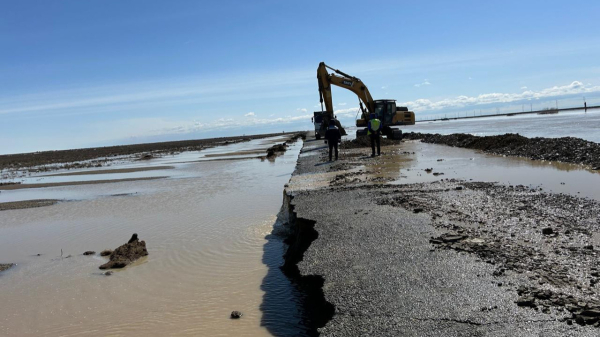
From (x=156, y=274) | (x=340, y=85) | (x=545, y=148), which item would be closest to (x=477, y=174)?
(x=545, y=148)

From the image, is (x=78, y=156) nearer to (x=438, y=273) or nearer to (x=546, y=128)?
(x=546, y=128)

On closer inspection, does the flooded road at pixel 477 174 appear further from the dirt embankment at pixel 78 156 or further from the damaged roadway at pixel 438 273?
the dirt embankment at pixel 78 156

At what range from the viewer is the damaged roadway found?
344cm

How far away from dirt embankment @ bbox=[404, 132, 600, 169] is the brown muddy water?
833cm

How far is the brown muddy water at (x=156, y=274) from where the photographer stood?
17.0 feet

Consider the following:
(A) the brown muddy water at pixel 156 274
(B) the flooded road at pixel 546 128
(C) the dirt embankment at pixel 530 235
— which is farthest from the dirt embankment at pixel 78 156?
(C) the dirt embankment at pixel 530 235

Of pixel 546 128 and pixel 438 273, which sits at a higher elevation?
pixel 546 128

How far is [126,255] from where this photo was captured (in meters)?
7.80

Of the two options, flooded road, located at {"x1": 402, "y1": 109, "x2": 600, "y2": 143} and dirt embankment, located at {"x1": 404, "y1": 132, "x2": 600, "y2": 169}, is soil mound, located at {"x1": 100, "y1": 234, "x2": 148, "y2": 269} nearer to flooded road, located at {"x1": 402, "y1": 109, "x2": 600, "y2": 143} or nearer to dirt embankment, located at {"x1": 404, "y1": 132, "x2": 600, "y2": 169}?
dirt embankment, located at {"x1": 404, "y1": 132, "x2": 600, "y2": 169}

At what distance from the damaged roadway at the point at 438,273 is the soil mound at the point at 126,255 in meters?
2.63

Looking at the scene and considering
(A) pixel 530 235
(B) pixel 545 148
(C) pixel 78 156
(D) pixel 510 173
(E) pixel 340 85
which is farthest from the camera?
(C) pixel 78 156

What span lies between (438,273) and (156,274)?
433 centimetres

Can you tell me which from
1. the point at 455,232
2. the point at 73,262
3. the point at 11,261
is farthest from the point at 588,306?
the point at 11,261

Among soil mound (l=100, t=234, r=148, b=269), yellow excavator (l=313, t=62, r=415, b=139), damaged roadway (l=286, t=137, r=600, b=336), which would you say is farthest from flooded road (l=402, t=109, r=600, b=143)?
soil mound (l=100, t=234, r=148, b=269)
